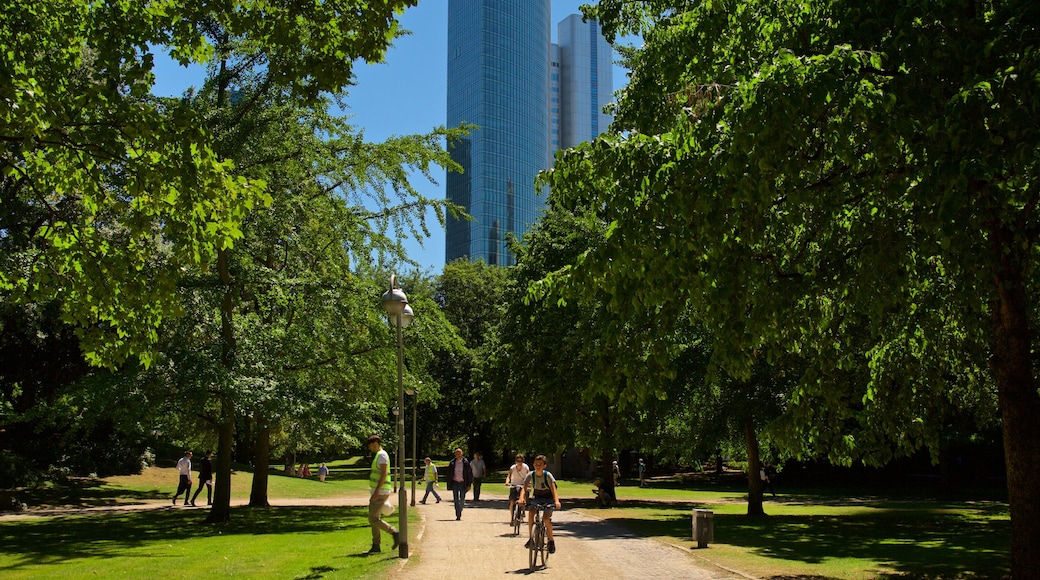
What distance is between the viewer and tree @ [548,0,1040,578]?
6285 millimetres

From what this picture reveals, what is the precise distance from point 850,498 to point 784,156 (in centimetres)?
3416

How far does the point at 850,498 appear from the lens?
36812 millimetres

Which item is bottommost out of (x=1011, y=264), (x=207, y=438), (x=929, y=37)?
(x=207, y=438)

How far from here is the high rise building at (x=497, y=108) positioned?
138 m

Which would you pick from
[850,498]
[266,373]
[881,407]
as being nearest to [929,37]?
[881,407]

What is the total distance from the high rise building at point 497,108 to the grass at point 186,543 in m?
109

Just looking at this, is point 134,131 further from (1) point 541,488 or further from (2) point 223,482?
(2) point 223,482

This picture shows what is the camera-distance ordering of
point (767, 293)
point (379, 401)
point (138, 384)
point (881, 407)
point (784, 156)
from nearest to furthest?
point (784, 156) < point (767, 293) < point (881, 407) < point (138, 384) < point (379, 401)

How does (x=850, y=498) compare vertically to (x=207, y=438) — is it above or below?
below

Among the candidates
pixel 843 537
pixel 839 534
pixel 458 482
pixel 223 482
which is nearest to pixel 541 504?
pixel 458 482

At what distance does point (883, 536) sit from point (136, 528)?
1769 centimetres

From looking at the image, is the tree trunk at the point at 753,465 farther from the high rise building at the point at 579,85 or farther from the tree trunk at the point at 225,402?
the high rise building at the point at 579,85

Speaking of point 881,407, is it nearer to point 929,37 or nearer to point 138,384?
point 929,37

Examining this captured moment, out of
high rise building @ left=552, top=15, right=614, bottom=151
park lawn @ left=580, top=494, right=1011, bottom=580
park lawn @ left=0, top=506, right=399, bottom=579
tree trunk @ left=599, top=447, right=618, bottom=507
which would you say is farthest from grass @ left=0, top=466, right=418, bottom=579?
high rise building @ left=552, top=15, right=614, bottom=151
